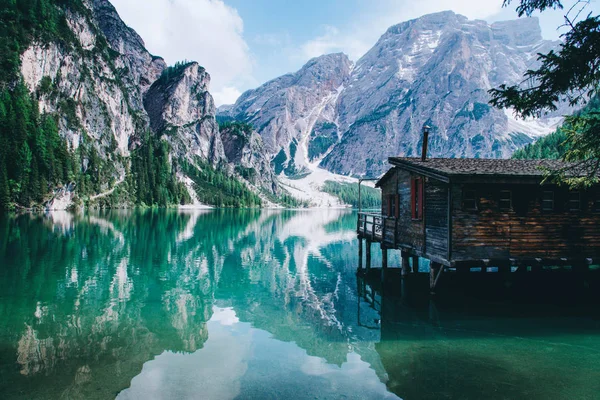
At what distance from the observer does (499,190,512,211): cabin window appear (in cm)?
2092

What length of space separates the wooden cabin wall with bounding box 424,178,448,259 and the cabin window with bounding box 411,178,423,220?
1.96 feet

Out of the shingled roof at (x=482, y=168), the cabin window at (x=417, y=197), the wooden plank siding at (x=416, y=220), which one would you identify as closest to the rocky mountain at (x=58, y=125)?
the wooden plank siding at (x=416, y=220)

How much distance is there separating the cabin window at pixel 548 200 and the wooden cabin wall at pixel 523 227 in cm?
20

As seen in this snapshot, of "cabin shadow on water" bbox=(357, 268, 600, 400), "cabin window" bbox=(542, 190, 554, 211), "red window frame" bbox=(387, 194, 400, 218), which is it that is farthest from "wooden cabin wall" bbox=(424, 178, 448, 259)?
"cabin window" bbox=(542, 190, 554, 211)

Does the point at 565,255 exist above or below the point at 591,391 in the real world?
above

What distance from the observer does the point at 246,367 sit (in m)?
13.1

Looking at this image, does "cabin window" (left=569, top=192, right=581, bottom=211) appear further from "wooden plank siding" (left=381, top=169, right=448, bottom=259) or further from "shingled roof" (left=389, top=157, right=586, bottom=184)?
"wooden plank siding" (left=381, top=169, right=448, bottom=259)

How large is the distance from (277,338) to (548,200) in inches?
629

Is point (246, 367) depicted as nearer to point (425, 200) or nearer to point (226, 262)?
point (425, 200)

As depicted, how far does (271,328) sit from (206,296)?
24.1 ft

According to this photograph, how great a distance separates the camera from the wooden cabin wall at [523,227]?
20.6m

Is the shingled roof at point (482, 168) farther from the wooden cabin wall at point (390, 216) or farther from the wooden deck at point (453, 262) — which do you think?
the wooden deck at point (453, 262)

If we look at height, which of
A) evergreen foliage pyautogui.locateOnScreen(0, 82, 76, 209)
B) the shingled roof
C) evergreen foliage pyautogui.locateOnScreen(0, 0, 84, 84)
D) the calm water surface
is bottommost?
the calm water surface

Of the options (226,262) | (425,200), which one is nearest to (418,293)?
(425,200)
